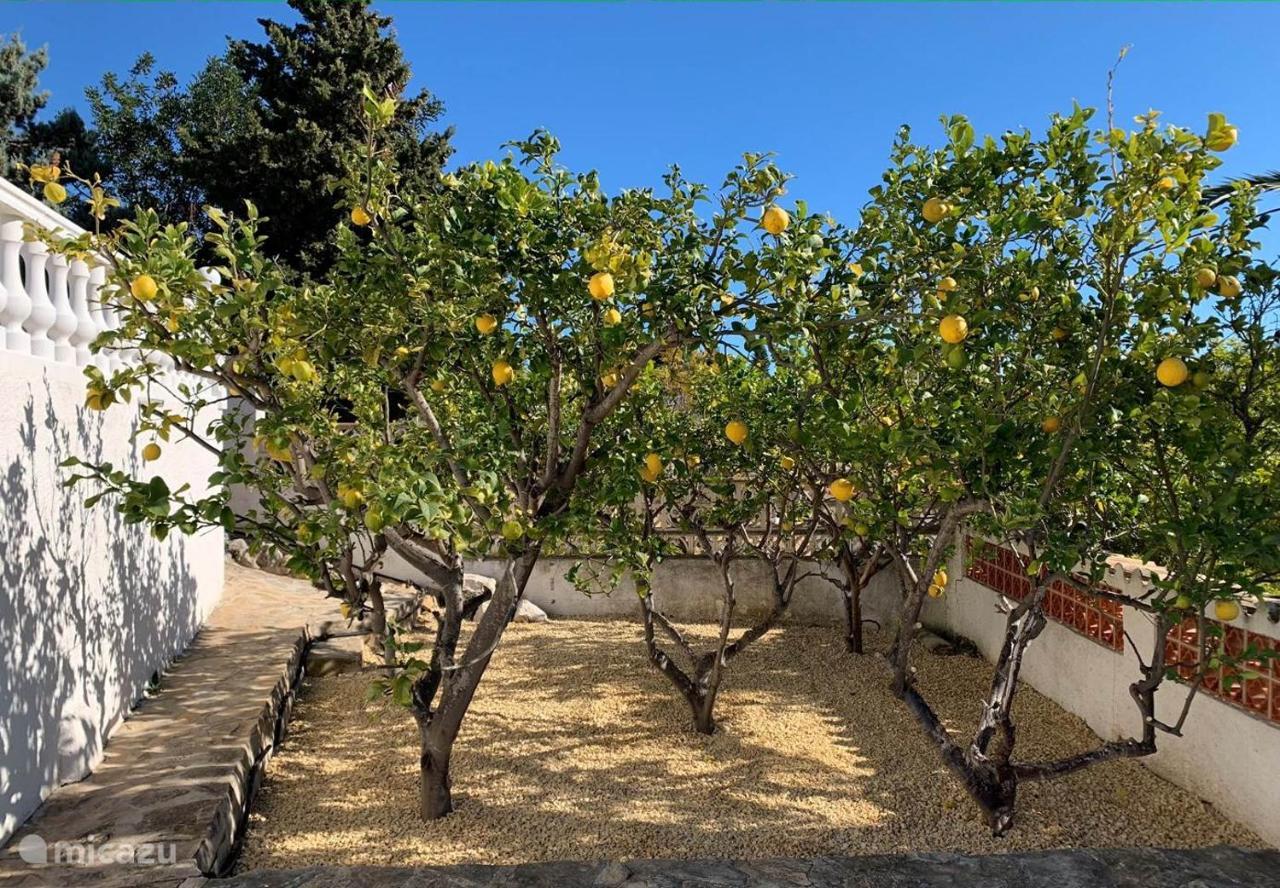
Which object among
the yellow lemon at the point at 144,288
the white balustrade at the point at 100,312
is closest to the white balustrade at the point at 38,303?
the white balustrade at the point at 100,312

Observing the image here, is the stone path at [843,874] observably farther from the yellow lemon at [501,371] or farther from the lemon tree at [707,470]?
the yellow lemon at [501,371]

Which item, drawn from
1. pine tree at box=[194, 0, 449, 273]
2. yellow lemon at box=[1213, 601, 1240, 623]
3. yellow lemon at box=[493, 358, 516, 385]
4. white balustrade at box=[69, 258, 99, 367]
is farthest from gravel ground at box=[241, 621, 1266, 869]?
pine tree at box=[194, 0, 449, 273]

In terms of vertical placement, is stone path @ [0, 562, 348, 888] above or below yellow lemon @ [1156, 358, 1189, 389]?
below

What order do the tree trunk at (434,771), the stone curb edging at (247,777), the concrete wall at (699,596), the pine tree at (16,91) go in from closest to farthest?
the stone curb edging at (247,777) < the tree trunk at (434,771) < the concrete wall at (699,596) < the pine tree at (16,91)

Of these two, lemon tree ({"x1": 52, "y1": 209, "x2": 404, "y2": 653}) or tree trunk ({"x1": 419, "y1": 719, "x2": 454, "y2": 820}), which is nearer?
lemon tree ({"x1": 52, "y1": 209, "x2": 404, "y2": 653})

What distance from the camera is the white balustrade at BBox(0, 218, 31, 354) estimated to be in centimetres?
305

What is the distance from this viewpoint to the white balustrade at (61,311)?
349cm

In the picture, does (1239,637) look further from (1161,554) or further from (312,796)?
(312,796)

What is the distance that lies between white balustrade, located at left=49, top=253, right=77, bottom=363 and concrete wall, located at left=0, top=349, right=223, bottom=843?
10 cm

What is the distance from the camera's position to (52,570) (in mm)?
3320

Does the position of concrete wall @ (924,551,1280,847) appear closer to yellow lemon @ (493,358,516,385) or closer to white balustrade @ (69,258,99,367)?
yellow lemon @ (493,358,516,385)

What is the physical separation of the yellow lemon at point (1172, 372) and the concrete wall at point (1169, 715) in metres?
1.47

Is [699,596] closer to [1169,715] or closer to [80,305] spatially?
[1169,715]

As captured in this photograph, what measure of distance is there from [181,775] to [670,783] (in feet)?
6.89
